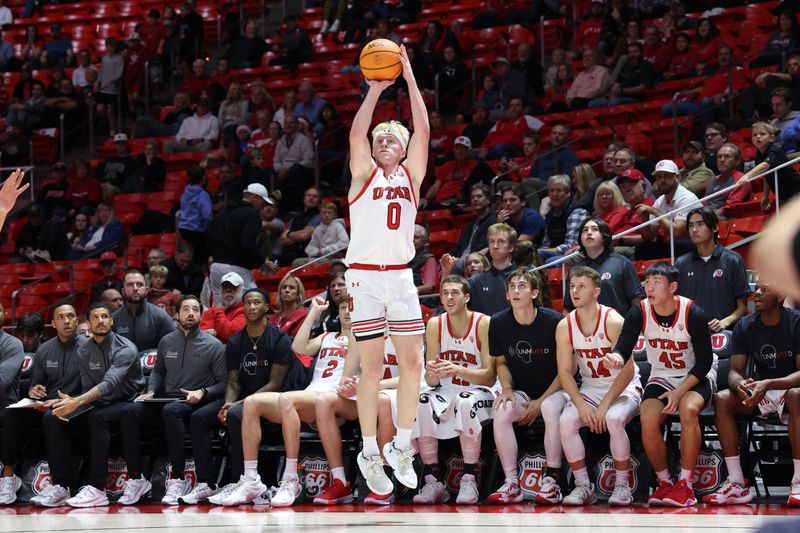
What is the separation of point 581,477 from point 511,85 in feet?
28.2

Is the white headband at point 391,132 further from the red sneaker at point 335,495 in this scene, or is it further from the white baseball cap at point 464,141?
the white baseball cap at point 464,141

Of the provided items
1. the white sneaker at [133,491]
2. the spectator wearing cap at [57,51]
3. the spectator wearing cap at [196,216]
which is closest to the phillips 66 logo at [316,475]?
the white sneaker at [133,491]

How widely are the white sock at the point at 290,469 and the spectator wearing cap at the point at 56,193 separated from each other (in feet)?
30.2

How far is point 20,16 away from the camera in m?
22.1

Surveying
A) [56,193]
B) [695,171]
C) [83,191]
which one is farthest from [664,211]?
[56,193]

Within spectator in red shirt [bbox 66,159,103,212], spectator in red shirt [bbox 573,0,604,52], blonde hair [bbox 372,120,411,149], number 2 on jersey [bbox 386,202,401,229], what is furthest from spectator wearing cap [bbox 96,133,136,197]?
number 2 on jersey [bbox 386,202,401,229]

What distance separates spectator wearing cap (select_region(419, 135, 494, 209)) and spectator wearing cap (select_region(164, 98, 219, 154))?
4.43 m

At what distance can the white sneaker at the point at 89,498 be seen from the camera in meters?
8.80

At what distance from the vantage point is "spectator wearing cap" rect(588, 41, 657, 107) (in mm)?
14367

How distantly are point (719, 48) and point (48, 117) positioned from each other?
11103 mm

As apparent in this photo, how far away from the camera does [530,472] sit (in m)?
8.17

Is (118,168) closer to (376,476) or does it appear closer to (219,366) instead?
(219,366)

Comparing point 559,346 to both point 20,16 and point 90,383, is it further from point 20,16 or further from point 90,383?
point 20,16

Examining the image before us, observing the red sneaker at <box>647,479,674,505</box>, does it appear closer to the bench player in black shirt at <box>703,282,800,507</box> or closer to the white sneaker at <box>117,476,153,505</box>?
the bench player in black shirt at <box>703,282,800,507</box>
